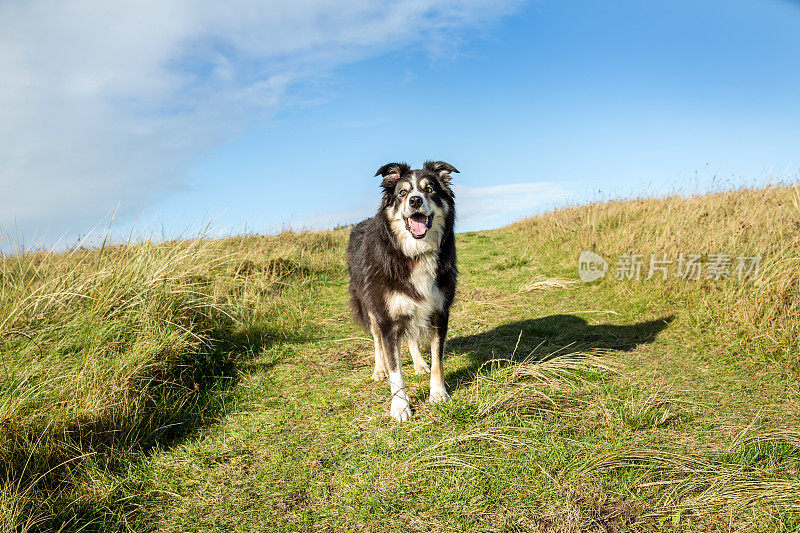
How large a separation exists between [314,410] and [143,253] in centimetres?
301

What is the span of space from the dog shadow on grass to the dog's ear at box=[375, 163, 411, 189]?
1967mm

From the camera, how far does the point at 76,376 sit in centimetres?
356

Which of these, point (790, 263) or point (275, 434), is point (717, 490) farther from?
point (790, 263)

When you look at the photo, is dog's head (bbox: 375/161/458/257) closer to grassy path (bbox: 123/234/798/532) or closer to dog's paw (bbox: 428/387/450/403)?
dog's paw (bbox: 428/387/450/403)

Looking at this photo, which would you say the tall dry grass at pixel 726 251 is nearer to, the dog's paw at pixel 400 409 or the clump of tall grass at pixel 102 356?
the dog's paw at pixel 400 409

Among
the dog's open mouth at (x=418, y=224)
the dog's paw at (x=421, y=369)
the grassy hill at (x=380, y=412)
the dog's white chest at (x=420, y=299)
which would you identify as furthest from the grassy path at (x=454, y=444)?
the dog's open mouth at (x=418, y=224)

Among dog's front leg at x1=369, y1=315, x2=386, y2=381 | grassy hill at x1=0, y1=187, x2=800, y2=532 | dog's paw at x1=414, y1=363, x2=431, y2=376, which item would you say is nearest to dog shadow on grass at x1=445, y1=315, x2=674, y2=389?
grassy hill at x1=0, y1=187, x2=800, y2=532

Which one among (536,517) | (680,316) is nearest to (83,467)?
(536,517)

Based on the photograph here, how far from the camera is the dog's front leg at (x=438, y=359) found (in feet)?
12.4

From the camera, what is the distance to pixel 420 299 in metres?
3.81

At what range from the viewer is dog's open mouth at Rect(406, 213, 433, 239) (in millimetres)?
3715

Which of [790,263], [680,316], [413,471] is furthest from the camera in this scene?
[680,316]

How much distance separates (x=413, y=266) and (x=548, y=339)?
102 inches

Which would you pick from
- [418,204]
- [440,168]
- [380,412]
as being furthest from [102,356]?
[440,168]
